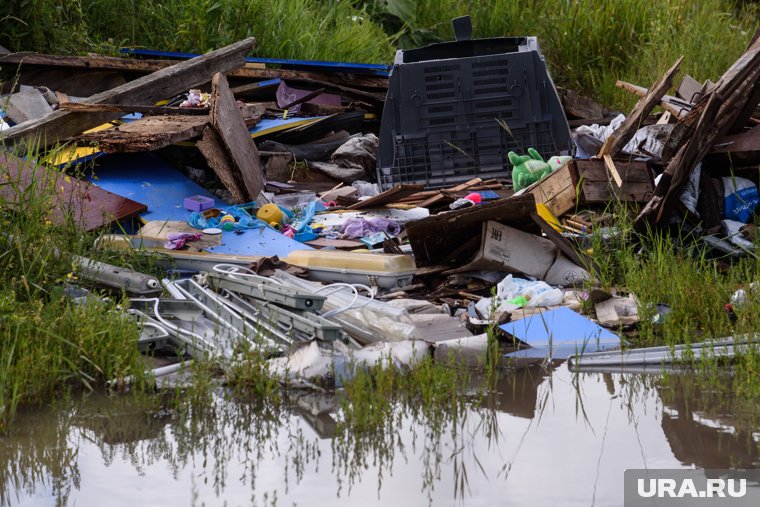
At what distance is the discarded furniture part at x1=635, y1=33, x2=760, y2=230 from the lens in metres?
6.37

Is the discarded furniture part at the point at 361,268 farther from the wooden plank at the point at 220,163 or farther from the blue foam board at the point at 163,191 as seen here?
the wooden plank at the point at 220,163

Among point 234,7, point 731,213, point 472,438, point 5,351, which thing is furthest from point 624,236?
point 234,7

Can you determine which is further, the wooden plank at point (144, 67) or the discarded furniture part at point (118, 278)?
the wooden plank at point (144, 67)

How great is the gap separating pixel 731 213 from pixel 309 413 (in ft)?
12.6

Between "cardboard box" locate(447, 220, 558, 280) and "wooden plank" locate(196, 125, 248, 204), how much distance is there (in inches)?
82.4

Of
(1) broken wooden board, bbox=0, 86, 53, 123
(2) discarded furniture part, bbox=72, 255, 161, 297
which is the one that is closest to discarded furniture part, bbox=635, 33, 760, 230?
(2) discarded furniture part, bbox=72, 255, 161, 297

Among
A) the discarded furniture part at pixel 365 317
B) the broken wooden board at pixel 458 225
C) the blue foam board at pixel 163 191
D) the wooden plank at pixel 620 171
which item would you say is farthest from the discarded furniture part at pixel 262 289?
the wooden plank at pixel 620 171

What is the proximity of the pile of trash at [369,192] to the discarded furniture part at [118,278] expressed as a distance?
0.01 m

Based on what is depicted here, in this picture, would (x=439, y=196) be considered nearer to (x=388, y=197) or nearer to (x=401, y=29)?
(x=388, y=197)

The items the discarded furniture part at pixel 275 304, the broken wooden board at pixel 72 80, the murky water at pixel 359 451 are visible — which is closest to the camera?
the murky water at pixel 359 451

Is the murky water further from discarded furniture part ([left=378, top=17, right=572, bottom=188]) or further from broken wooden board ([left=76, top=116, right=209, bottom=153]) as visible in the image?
discarded furniture part ([left=378, top=17, right=572, bottom=188])

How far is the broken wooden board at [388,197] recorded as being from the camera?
761 cm

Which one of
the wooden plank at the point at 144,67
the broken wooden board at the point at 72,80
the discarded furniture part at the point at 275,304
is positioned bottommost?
the discarded furniture part at the point at 275,304

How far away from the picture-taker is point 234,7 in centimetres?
1073
